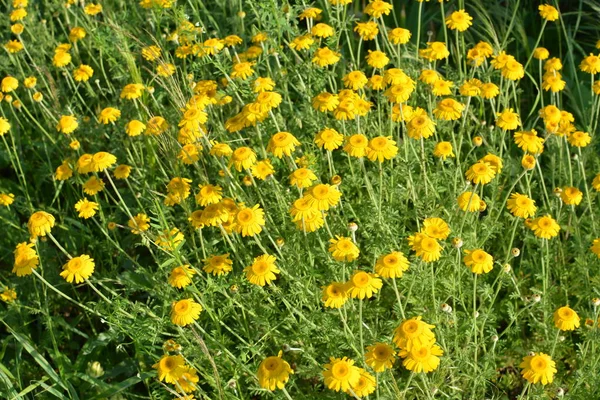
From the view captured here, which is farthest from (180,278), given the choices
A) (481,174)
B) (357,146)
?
(481,174)

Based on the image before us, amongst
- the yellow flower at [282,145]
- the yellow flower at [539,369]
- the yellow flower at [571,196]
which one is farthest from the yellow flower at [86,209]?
the yellow flower at [571,196]

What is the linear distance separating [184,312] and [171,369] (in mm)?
196

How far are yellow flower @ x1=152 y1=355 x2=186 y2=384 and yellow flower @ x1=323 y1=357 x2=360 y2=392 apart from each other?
539mm

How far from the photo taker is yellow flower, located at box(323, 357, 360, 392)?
210 centimetres

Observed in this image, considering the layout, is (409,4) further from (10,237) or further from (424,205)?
(10,237)

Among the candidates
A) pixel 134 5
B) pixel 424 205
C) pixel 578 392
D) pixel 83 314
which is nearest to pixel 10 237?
pixel 83 314

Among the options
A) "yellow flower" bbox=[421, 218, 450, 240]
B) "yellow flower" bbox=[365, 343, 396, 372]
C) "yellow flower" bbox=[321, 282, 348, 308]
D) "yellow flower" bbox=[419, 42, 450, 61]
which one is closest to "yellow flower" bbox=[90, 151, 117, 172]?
"yellow flower" bbox=[321, 282, 348, 308]

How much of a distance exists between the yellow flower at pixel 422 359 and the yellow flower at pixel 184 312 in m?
0.75

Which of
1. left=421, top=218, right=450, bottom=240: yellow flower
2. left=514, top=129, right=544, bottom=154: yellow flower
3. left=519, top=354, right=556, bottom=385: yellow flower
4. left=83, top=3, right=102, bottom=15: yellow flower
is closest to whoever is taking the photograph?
left=519, top=354, right=556, bottom=385: yellow flower

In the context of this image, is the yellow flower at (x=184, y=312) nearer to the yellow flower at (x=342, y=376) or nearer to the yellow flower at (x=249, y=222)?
the yellow flower at (x=249, y=222)

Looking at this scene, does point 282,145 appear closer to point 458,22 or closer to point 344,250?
point 344,250

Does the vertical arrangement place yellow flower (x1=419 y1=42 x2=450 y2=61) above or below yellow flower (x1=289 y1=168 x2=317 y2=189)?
above

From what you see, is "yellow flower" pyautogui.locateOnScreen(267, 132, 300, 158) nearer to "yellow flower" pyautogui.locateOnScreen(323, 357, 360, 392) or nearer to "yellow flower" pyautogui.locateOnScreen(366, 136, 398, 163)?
"yellow flower" pyautogui.locateOnScreen(366, 136, 398, 163)

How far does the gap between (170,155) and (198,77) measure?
4.43 feet
